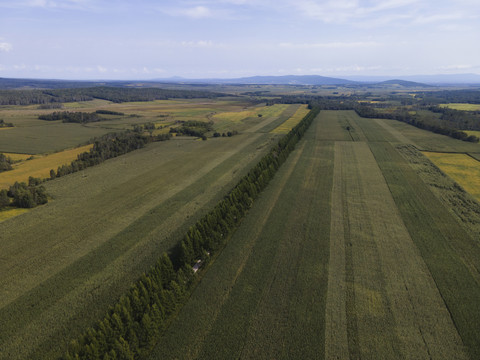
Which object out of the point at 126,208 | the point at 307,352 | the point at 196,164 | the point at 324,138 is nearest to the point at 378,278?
the point at 307,352

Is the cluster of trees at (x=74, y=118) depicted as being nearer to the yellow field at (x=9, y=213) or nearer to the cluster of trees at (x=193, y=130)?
the cluster of trees at (x=193, y=130)

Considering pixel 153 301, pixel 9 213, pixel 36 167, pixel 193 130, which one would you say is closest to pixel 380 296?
pixel 153 301

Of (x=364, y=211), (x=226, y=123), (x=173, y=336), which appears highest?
(x=226, y=123)

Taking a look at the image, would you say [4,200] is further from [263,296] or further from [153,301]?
[263,296]

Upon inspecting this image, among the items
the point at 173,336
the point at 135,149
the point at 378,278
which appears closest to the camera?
the point at 173,336

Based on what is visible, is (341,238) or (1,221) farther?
(1,221)

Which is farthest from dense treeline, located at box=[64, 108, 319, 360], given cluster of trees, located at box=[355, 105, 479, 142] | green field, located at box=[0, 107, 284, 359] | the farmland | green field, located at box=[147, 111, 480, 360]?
cluster of trees, located at box=[355, 105, 479, 142]

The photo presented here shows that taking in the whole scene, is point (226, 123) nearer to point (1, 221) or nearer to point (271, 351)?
point (1, 221)
